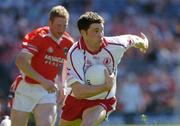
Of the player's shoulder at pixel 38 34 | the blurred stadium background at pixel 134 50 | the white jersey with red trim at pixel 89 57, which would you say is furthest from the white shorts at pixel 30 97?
the blurred stadium background at pixel 134 50

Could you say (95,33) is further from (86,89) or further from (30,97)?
(30,97)

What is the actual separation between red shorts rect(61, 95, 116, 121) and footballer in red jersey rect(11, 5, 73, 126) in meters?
0.42

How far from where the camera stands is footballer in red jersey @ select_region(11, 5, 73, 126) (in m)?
10.4

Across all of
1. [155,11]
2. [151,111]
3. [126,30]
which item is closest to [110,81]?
[151,111]

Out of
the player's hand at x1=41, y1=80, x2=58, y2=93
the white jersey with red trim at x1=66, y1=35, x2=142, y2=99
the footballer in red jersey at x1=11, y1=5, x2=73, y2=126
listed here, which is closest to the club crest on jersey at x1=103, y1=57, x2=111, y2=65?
the white jersey with red trim at x1=66, y1=35, x2=142, y2=99

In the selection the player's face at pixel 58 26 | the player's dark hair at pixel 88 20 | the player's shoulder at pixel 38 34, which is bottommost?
the player's shoulder at pixel 38 34

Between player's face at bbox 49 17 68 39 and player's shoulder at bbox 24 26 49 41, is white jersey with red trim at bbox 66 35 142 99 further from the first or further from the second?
player's shoulder at bbox 24 26 49 41

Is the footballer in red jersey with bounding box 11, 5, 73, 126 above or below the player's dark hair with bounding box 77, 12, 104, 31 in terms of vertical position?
below

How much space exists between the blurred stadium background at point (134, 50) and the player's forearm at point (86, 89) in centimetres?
822

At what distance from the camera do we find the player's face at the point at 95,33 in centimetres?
937

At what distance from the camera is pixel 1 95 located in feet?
61.2

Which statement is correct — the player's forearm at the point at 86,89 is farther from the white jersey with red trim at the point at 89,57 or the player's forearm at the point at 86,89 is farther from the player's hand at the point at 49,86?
the player's hand at the point at 49,86

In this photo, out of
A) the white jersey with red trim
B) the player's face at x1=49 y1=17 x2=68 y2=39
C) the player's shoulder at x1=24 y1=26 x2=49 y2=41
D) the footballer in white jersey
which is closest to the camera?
the footballer in white jersey

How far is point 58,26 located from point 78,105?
1132 mm
